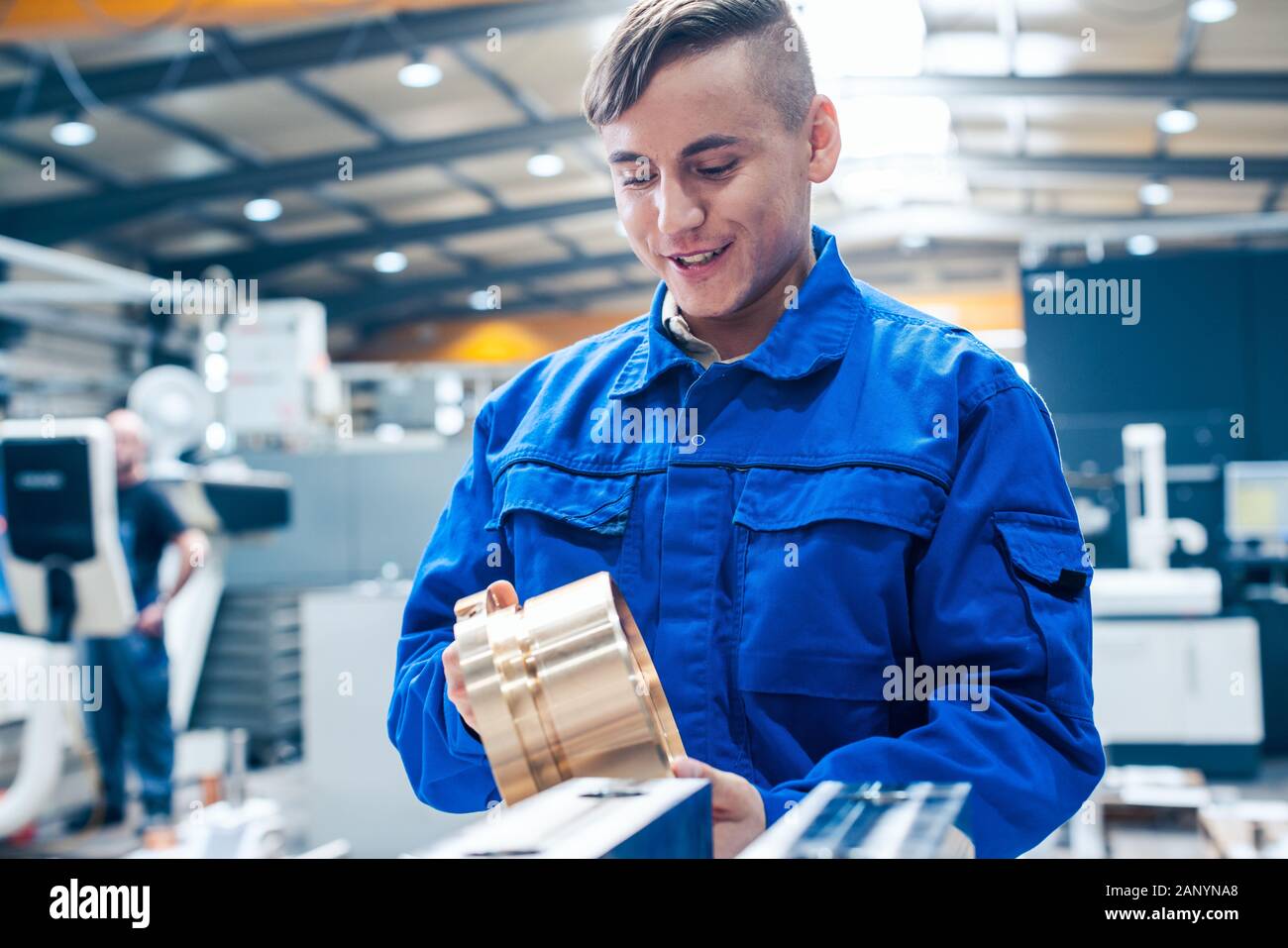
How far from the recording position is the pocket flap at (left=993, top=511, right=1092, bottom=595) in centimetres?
81

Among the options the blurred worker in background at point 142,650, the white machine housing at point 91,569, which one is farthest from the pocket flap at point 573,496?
the blurred worker in background at point 142,650

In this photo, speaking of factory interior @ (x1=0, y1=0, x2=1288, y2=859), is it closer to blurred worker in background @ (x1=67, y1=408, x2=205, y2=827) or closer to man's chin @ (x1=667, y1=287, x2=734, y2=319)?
blurred worker in background @ (x1=67, y1=408, x2=205, y2=827)

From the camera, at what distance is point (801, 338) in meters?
0.91

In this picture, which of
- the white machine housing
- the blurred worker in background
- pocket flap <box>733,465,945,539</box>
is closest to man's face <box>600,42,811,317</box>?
pocket flap <box>733,465,945,539</box>

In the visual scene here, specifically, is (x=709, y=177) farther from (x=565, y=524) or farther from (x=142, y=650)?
(x=142, y=650)

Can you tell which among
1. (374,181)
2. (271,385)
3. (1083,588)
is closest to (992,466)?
(1083,588)

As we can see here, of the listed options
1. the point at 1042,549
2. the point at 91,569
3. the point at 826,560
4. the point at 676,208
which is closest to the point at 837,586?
the point at 826,560

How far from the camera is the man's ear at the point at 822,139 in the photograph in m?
0.93

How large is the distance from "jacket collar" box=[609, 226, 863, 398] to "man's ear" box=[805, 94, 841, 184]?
0.06 m

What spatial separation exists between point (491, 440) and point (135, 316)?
1105 centimetres

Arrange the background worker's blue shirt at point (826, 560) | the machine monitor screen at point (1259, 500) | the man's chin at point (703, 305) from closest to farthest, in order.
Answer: the background worker's blue shirt at point (826, 560)
the man's chin at point (703, 305)
the machine monitor screen at point (1259, 500)

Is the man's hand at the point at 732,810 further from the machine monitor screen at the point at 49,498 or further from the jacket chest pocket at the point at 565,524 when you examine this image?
the machine monitor screen at the point at 49,498

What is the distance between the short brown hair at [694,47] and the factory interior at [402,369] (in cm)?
38

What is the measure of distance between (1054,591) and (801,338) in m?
0.26
